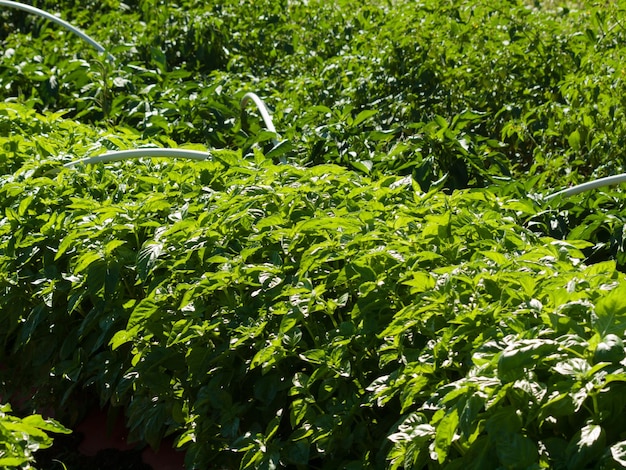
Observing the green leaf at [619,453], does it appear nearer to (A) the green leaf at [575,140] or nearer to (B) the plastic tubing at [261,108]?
(B) the plastic tubing at [261,108]

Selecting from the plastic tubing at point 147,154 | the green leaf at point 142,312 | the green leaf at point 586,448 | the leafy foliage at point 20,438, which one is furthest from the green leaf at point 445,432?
the plastic tubing at point 147,154

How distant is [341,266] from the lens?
2.90 m

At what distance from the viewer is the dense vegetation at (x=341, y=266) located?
2121 millimetres

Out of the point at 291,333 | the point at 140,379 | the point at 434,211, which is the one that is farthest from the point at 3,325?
the point at 434,211

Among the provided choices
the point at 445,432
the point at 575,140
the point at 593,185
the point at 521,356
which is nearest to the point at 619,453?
the point at 521,356

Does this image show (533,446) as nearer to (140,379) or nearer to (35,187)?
(140,379)

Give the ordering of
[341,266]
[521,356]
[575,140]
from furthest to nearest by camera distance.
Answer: [575,140] → [341,266] → [521,356]

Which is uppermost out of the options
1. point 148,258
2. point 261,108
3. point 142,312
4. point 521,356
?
point 521,356

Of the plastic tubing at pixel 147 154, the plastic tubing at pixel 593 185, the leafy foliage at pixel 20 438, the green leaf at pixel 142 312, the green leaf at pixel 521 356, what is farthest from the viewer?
the plastic tubing at pixel 147 154

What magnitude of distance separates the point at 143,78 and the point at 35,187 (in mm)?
2377

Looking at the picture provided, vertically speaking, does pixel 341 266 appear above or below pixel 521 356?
below

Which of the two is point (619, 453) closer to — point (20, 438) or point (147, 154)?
point (20, 438)

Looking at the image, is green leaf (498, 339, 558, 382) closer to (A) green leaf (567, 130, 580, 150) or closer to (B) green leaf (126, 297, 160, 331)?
(B) green leaf (126, 297, 160, 331)

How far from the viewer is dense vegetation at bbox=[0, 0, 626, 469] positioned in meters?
2.12
